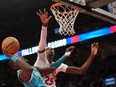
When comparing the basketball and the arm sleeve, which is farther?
the arm sleeve

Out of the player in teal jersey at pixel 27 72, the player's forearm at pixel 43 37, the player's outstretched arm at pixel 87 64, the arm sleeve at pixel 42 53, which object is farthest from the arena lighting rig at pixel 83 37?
the player in teal jersey at pixel 27 72

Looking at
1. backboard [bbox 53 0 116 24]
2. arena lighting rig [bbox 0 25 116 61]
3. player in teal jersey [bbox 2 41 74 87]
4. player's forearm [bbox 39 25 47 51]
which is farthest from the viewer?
arena lighting rig [bbox 0 25 116 61]

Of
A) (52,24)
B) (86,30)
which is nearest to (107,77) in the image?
(86,30)

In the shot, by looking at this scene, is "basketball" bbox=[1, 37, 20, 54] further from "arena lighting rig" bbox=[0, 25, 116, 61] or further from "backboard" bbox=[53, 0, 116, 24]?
"arena lighting rig" bbox=[0, 25, 116, 61]

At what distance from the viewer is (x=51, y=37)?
15.4 meters

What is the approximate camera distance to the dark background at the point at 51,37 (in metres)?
14.5

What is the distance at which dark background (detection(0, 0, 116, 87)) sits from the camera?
572 inches

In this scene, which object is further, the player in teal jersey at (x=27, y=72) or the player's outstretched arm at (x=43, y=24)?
the player's outstretched arm at (x=43, y=24)

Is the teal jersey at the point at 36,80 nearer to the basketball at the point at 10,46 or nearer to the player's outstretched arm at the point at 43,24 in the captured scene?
the basketball at the point at 10,46

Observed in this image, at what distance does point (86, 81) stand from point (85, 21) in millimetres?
2592

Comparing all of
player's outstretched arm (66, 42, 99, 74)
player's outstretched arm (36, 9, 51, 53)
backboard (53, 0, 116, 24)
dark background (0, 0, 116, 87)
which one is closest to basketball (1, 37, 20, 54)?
player's outstretched arm (36, 9, 51, 53)

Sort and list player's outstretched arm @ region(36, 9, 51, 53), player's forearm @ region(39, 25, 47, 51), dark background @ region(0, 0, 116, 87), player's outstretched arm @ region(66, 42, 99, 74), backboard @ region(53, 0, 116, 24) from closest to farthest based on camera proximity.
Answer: player's outstretched arm @ region(36, 9, 51, 53), player's forearm @ region(39, 25, 47, 51), player's outstretched arm @ region(66, 42, 99, 74), backboard @ region(53, 0, 116, 24), dark background @ region(0, 0, 116, 87)

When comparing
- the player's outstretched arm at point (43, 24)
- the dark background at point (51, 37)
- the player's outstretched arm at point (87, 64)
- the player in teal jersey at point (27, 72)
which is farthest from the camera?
the dark background at point (51, 37)

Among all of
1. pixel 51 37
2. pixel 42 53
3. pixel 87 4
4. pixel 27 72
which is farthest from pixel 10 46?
pixel 51 37
